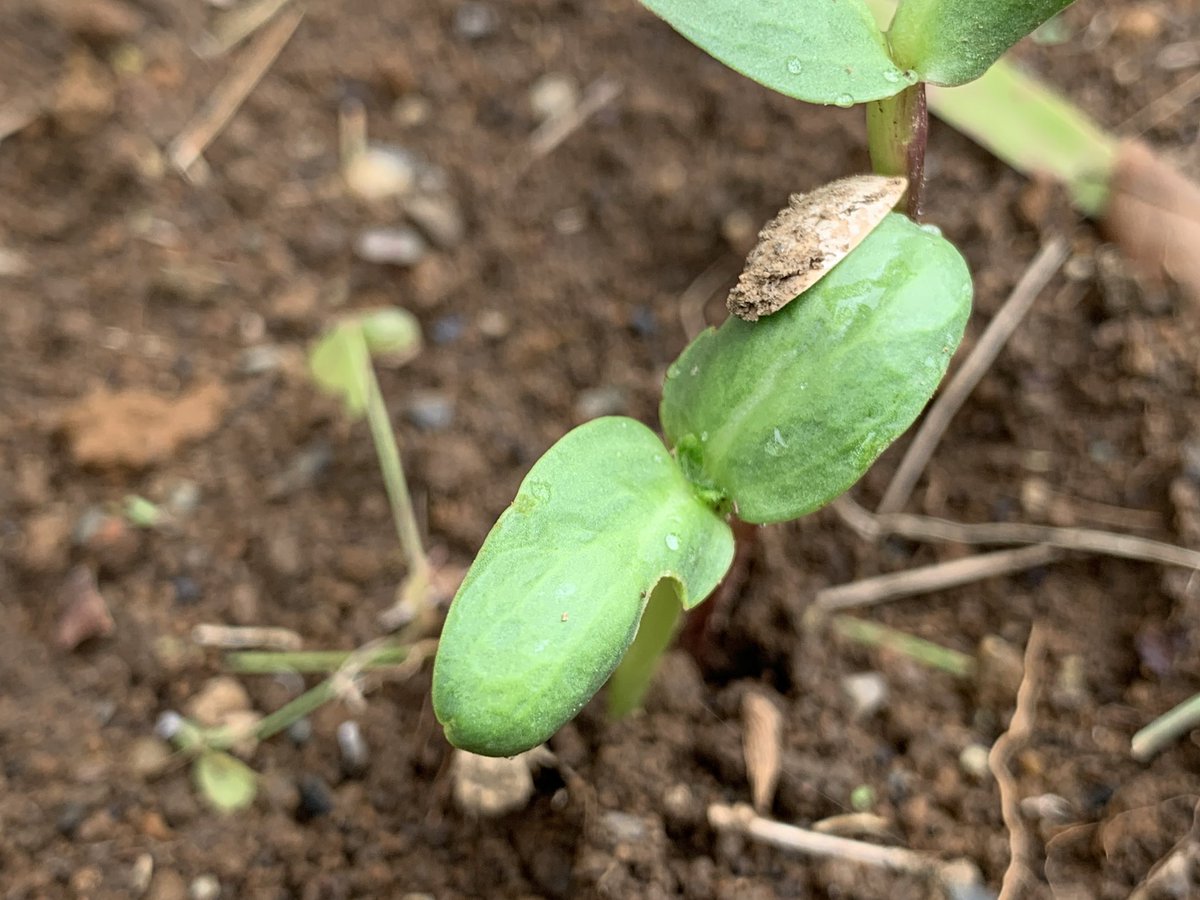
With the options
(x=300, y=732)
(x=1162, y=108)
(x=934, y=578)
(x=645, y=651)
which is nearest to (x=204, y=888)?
(x=300, y=732)

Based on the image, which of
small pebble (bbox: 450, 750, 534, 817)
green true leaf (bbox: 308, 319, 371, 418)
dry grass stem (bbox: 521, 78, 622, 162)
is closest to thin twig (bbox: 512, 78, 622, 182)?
dry grass stem (bbox: 521, 78, 622, 162)

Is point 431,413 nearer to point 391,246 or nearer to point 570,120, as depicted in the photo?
point 391,246

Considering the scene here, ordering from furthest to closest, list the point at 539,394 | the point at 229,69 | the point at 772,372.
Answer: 1. the point at 229,69
2. the point at 539,394
3. the point at 772,372

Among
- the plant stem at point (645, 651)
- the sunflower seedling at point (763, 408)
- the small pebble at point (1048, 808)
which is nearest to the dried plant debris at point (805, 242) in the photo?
the sunflower seedling at point (763, 408)

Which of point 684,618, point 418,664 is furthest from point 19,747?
point 684,618

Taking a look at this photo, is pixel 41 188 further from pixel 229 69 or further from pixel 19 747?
pixel 19 747

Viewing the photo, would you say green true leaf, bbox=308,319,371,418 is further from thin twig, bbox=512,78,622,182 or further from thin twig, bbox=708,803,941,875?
thin twig, bbox=708,803,941,875
